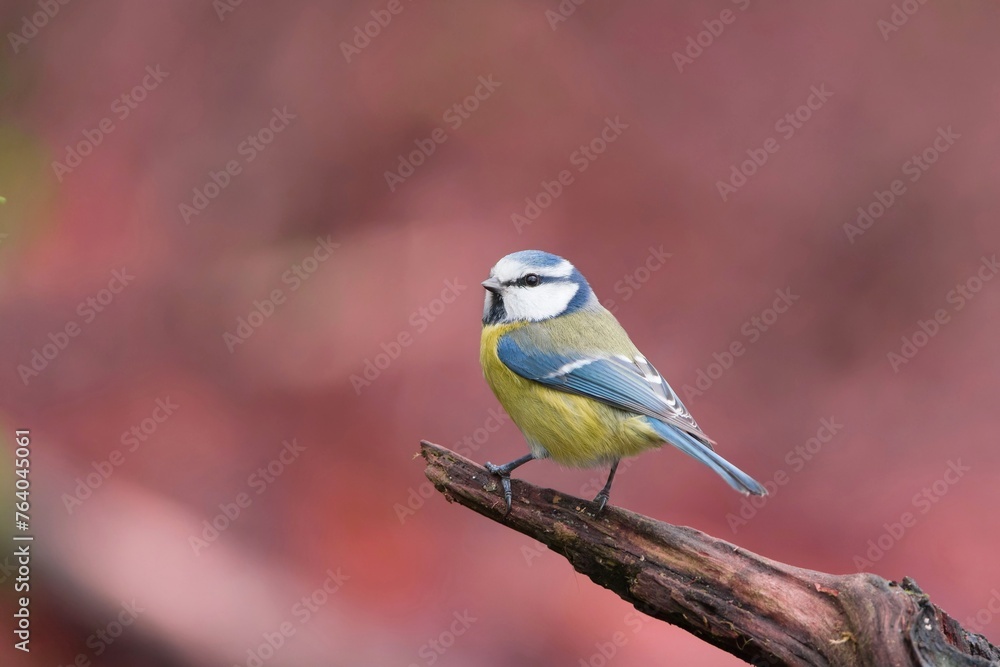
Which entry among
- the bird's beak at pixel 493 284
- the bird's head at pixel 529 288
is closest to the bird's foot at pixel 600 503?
the bird's head at pixel 529 288

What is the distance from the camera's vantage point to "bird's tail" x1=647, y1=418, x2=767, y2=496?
244 cm

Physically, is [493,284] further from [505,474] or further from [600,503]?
[600,503]

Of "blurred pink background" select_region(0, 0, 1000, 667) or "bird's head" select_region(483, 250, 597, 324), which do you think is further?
"blurred pink background" select_region(0, 0, 1000, 667)

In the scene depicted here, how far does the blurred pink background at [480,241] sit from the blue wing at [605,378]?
3086 millimetres

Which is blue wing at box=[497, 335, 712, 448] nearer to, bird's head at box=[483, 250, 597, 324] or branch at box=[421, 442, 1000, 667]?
bird's head at box=[483, 250, 597, 324]

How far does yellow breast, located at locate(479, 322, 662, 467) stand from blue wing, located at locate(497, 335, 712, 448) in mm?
35

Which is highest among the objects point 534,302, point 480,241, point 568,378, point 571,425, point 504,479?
point 480,241

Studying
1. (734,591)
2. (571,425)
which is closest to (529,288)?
(571,425)

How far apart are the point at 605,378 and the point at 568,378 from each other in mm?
131

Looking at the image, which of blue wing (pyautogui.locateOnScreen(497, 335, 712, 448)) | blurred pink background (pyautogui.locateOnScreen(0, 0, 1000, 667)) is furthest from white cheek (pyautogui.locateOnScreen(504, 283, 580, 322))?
blurred pink background (pyautogui.locateOnScreen(0, 0, 1000, 667))

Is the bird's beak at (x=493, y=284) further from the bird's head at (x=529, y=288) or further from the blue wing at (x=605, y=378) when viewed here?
the blue wing at (x=605, y=378)

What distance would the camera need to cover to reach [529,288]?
126 inches

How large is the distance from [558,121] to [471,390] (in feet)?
7.28

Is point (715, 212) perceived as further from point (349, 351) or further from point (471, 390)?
point (349, 351)
